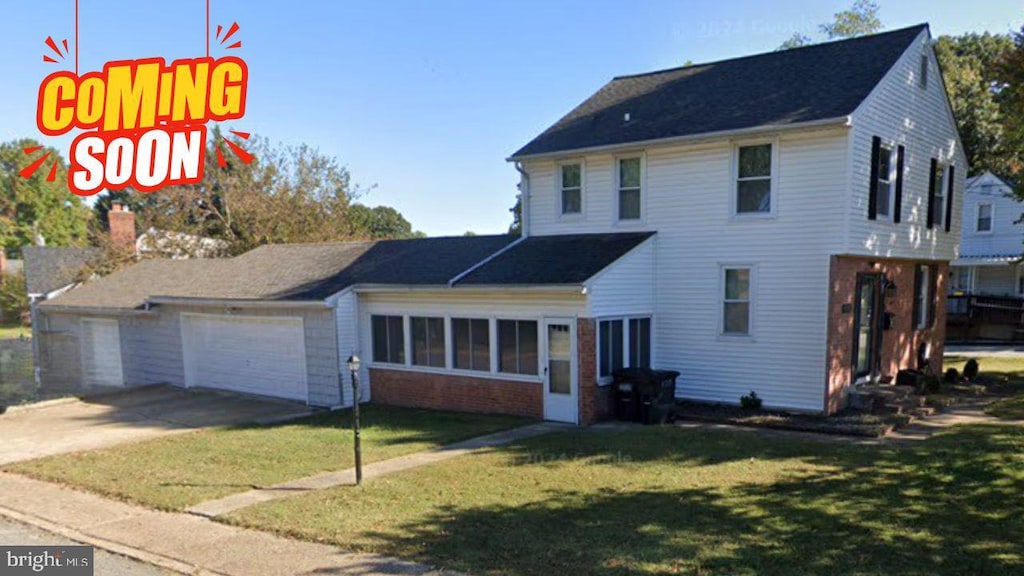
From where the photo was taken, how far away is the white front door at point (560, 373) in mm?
13344

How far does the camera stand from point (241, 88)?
11969 mm

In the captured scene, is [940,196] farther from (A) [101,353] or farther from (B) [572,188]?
(A) [101,353]

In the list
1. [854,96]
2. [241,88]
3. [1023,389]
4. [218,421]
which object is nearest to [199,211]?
[218,421]

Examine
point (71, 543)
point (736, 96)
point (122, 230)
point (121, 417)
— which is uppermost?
point (736, 96)

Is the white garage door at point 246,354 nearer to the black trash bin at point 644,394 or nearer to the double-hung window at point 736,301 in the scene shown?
the black trash bin at point 644,394

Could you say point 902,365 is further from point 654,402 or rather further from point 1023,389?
point 654,402

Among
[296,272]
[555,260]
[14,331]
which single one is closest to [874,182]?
[555,260]

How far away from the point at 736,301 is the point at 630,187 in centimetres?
377

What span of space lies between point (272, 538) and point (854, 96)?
43.4 feet

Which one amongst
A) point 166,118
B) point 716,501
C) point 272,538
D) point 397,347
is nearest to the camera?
point 272,538

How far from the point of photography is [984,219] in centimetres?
3353

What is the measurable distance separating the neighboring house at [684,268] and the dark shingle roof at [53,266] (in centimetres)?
1522

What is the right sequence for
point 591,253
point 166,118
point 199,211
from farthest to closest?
point 199,211 → point 591,253 → point 166,118

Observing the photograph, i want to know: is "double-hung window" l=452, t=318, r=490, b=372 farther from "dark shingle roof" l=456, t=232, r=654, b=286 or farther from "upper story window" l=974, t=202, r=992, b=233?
"upper story window" l=974, t=202, r=992, b=233
